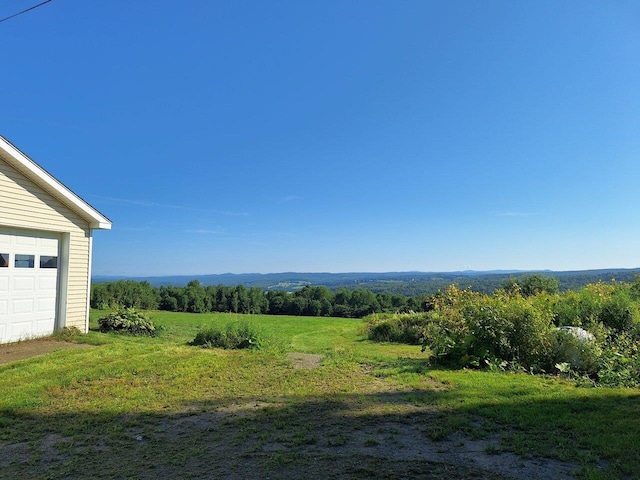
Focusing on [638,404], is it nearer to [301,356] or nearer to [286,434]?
[286,434]

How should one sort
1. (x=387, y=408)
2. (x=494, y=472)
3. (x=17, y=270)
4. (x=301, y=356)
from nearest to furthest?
(x=494, y=472) → (x=387, y=408) → (x=301, y=356) → (x=17, y=270)

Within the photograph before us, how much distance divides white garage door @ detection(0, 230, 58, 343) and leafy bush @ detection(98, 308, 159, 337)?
156cm

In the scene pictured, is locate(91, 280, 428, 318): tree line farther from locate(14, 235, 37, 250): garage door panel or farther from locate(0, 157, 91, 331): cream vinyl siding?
locate(14, 235, 37, 250): garage door panel

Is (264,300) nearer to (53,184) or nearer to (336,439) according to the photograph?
(53,184)

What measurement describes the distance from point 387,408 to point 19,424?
4.21 m

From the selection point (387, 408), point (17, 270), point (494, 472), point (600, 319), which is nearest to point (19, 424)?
point (387, 408)

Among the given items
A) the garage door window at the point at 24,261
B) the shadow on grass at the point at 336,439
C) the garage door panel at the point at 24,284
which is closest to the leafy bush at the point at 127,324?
the garage door panel at the point at 24,284

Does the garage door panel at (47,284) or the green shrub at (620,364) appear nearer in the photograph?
the green shrub at (620,364)

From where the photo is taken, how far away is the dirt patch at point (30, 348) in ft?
26.3

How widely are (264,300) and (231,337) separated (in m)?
20.1

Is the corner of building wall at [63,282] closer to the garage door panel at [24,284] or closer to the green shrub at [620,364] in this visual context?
the garage door panel at [24,284]

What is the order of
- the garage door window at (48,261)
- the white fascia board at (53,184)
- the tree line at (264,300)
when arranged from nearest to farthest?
the white fascia board at (53,184)
the garage door window at (48,261)
the tree line at (264,300)

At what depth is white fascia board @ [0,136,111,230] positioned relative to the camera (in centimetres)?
885

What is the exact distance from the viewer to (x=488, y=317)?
772 cm
